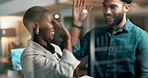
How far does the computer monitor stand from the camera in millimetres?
1832

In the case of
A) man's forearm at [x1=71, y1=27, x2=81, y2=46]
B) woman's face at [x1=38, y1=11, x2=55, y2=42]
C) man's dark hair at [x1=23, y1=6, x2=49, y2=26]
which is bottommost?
man's forearm at [x1=71, y1=27, x2=81, y2=46]

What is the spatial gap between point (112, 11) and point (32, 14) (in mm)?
572

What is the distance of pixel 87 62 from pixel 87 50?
86 mm

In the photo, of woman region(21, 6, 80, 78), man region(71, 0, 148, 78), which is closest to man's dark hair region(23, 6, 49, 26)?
woman region(21, 6, 80, 78)

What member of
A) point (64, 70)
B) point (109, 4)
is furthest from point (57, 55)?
point (109, 4)

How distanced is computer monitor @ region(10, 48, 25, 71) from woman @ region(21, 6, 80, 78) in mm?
37

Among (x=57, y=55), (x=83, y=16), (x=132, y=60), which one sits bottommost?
(x=132, y=60)

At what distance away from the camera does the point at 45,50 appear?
1.83 meters

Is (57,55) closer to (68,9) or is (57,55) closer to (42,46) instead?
(42,46)

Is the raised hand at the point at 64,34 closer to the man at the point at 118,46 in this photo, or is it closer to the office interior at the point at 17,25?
the office interior at the point at 17,25

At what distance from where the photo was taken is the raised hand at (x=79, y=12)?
6.23ft

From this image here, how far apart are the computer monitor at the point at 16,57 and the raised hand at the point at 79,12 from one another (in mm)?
418

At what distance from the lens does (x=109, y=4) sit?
1.98 meters

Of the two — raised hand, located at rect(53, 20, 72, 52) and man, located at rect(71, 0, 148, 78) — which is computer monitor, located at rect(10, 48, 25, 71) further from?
man, located at rect(71, 0, 148, 78)
